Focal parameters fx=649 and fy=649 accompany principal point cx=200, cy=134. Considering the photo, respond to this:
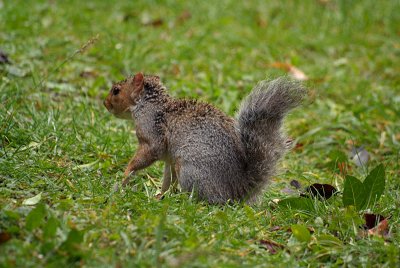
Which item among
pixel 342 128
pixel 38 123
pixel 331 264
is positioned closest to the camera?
pixel 331 264

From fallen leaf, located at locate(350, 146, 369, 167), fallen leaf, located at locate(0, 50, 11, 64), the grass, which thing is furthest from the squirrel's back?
fallen leaf, located at locate(0, 50, 11, 64)

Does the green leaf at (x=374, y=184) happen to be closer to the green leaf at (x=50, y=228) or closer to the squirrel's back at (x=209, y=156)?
the squirrel's back at (x=209, y=156)

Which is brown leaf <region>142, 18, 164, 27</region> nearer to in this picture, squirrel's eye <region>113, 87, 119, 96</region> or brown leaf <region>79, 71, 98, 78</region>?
brown leaf <region>79, 71, 98, 78</region>

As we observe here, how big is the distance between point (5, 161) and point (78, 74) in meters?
2.53

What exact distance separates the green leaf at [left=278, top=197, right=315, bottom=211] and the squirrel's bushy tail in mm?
224

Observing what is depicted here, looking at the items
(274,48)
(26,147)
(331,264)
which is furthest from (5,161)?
(274,48)

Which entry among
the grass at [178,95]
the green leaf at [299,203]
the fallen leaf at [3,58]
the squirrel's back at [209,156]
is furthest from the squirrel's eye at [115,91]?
the fallen leaf at [3,58]

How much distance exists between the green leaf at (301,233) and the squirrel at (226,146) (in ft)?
1.93

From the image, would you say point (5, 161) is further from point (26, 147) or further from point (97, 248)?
point (97, 248)

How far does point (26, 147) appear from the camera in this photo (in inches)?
175

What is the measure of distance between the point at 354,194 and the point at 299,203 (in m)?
0.34

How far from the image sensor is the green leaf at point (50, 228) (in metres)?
3.14

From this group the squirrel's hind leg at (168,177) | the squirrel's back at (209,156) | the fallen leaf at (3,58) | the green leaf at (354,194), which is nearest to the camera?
the green leaf at (354,194)

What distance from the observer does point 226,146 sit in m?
4.12
